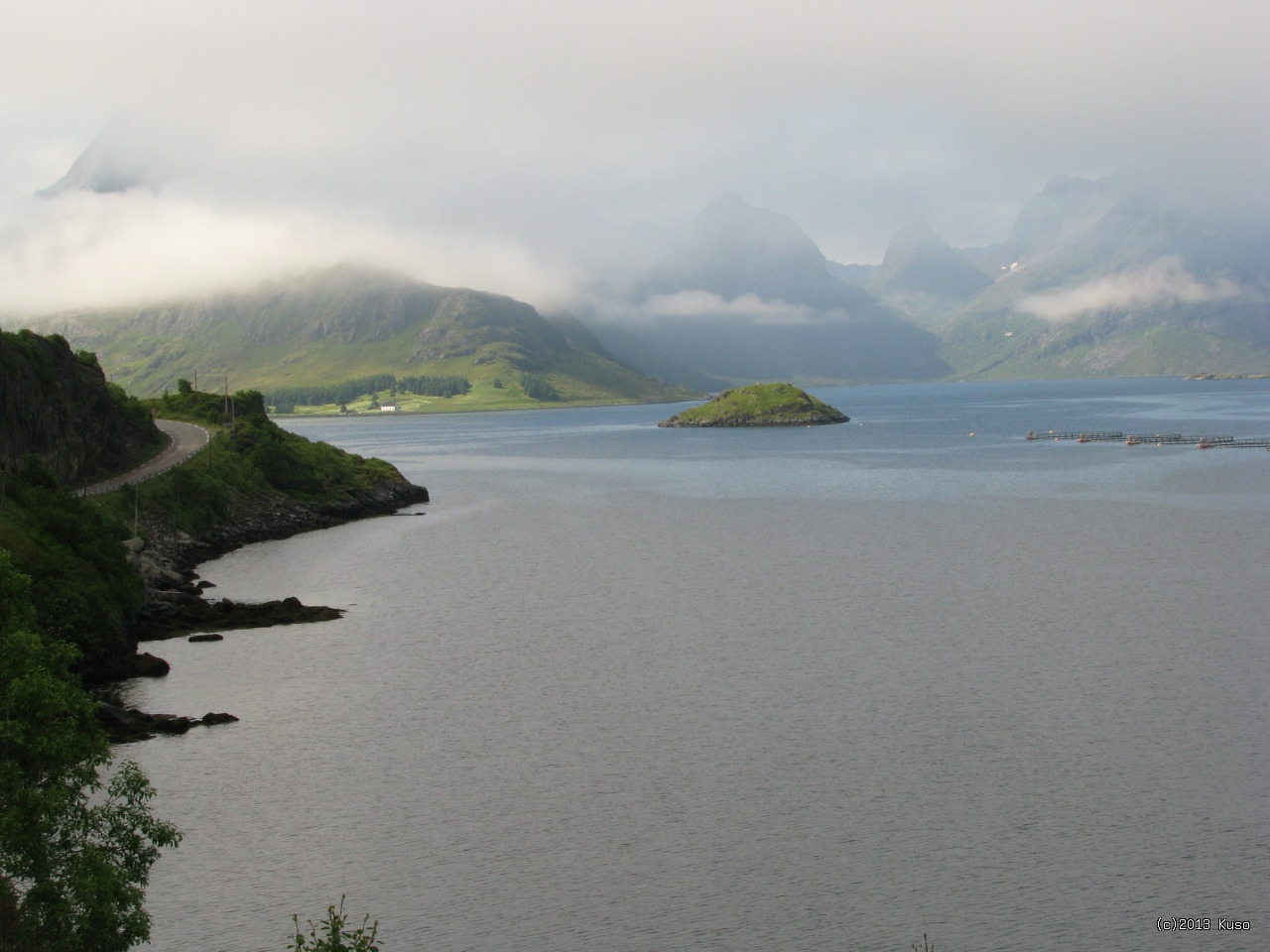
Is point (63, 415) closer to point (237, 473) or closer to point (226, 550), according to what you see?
point (226, 550)

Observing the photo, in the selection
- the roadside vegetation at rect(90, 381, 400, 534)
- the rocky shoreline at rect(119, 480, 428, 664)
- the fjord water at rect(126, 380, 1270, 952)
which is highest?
the roadside vegetation at rect(90, 381, 400, 534)

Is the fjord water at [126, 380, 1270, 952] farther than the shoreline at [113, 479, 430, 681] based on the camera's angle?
No

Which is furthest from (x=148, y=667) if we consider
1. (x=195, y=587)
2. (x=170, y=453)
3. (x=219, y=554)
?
(x=170, y=453)

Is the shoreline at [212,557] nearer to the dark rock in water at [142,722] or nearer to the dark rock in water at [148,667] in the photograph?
the dark rock in water at [148,667]

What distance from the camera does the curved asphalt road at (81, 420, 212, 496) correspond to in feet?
358

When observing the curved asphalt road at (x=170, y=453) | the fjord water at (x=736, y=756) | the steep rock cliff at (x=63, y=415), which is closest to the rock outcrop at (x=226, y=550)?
the fjord water at (x=736, y=756)

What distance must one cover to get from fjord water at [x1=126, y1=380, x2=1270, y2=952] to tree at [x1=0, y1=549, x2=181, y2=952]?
7.25m

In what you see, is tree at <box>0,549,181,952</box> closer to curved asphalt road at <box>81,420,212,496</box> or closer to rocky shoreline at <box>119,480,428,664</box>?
rocky shoreline at <box>119,480,428,664</box>

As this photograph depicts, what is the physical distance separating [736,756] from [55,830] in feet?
Result: 92.6

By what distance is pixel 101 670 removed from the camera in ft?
203

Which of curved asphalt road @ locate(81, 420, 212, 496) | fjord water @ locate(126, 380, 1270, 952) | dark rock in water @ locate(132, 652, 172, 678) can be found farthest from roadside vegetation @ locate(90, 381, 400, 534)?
dark rock in water @ locate(132, 652, 172, 678)

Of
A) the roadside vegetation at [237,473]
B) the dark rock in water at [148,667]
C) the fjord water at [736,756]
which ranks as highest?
the roadside vegetation at [237,473]

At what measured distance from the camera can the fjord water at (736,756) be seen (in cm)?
3766

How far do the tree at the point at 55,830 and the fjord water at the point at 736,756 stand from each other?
7253 millimetres
